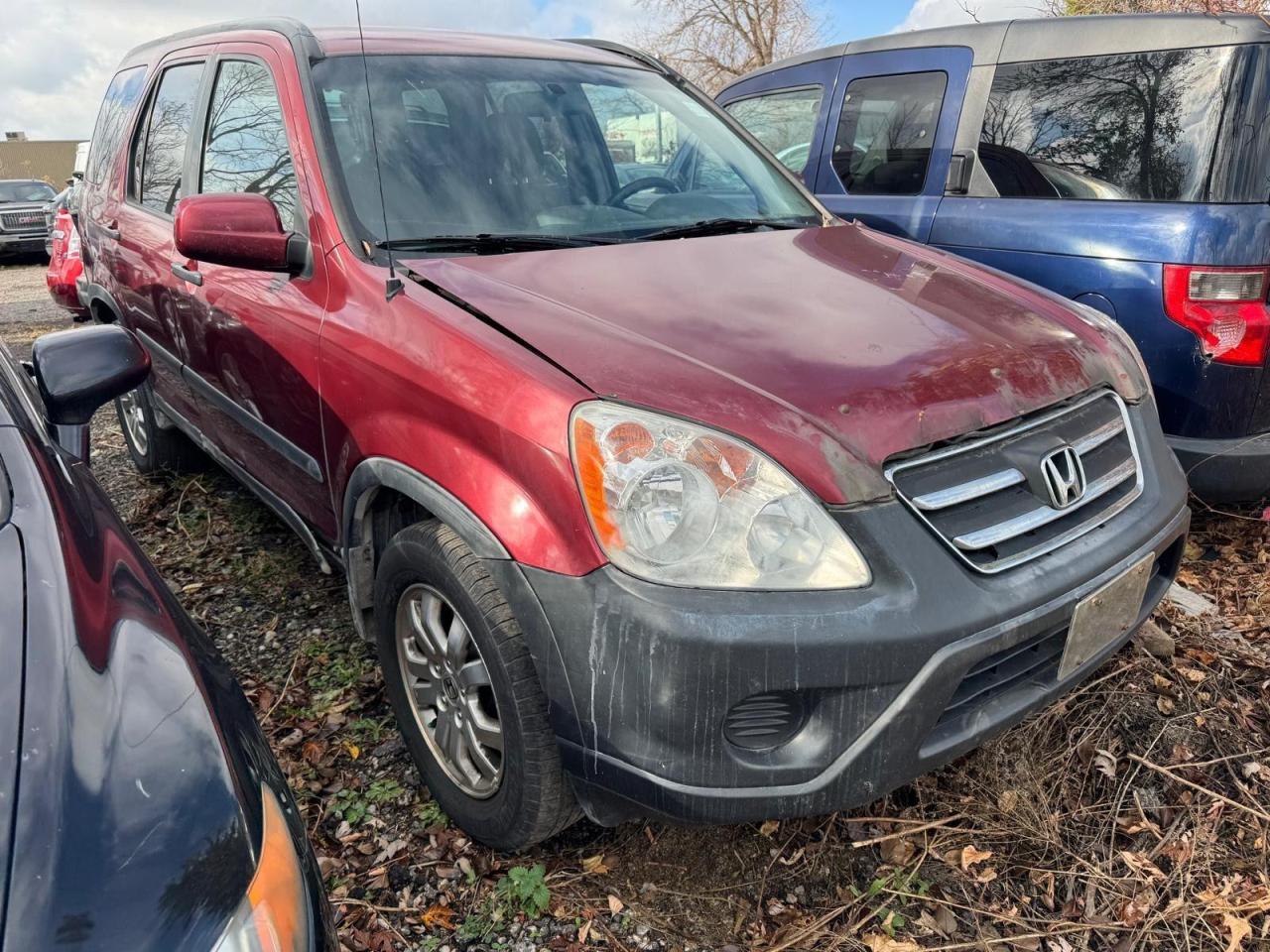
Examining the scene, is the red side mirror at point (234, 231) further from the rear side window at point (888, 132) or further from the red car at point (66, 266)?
the red car at point (66, 266)

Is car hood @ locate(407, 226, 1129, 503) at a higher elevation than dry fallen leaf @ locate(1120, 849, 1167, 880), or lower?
higher

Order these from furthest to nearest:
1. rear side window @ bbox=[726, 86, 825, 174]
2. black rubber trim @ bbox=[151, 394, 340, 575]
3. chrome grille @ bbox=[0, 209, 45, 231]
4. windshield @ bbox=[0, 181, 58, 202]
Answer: windshield @ bbox=[0, 181, 58, 202], chrome grille @ bbox=[0, 209, 45, 231], rear side window @ bbox=[726, 86, 825, 174], black rubber trim @ bbox=[151, 394, 340, 575]

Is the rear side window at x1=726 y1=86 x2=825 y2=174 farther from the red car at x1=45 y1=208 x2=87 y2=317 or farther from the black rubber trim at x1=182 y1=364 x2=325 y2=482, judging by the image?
the red car at x1=45 y1=208 x2=87 y2=317

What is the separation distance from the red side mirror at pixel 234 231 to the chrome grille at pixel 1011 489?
5.29 feet

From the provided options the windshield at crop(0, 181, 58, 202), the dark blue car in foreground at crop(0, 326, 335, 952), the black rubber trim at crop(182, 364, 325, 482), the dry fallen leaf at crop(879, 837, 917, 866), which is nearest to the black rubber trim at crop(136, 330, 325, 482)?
the black rubber trim at crop(182, 364, 325, 482)

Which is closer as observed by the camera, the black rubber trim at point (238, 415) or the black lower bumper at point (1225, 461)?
the black rubber trim at point (238, 415)

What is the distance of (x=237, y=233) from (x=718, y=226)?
1300 mm

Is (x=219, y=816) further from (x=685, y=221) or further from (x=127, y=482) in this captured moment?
(x=127, y=482)

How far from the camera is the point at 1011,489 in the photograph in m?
1.77

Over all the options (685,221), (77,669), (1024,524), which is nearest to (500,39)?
(685,221)

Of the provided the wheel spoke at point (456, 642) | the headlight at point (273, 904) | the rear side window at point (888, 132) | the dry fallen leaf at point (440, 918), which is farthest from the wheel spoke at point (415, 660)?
the rear side window at point (888, 132)

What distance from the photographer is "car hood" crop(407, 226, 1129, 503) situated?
5.32 ft

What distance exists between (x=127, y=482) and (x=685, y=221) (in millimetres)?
3383

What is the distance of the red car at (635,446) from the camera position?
1540mm
